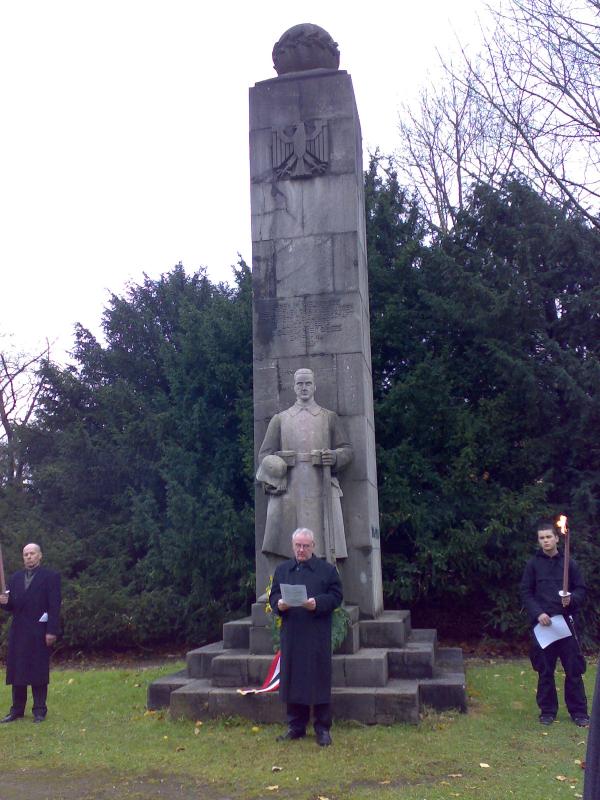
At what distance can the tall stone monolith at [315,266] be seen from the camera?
30.7ft

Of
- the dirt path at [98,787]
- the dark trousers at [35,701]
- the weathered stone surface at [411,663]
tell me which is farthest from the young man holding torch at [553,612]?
the dark trousers at [35,701]

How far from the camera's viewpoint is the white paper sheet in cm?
754

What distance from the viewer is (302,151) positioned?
10.2 metres

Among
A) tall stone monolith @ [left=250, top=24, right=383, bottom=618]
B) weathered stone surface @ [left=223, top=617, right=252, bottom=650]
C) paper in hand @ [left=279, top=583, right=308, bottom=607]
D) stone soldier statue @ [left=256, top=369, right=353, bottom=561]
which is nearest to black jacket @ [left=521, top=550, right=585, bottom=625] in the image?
tall stone monolith @ [left=250, top=24, right=383, bottom=618]

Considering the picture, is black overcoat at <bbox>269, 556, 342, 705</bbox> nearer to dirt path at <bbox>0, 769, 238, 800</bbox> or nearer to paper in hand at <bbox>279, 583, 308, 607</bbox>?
paper in hand at <bbox>279, 583, 308, 607</bbox>

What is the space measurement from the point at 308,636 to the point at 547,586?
2499 mm

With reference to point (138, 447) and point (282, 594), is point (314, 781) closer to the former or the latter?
point (282, 594)

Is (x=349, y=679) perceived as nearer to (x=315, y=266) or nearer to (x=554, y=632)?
(x=554, y=632)

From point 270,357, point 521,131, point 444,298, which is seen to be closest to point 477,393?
point 444,298

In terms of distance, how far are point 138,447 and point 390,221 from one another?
702 cm

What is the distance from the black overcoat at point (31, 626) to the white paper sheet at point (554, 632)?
193 inches

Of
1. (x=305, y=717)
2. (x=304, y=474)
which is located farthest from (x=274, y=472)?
(x=305, y=717)

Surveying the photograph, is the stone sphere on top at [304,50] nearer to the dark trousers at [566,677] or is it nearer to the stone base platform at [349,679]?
the stone base platform at [349,679]

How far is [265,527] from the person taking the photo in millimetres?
9219
